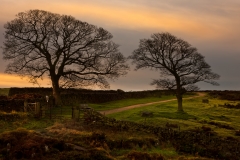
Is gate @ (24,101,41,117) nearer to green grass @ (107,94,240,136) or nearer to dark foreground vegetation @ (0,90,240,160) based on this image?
dark foreground vegetation @ (0,90,240,160)

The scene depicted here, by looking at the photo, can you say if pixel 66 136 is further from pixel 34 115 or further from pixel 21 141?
pixel 34 115

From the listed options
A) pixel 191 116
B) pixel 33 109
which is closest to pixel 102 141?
pixel 33 109

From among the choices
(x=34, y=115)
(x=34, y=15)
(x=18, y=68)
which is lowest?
(x=34, y=115)

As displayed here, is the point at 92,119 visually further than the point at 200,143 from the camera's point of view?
Yes

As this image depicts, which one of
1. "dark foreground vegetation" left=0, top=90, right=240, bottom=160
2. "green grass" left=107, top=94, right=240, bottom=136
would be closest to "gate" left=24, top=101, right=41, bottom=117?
"dark foreground vegetation" left=0, top=90, right=240, bottom=160

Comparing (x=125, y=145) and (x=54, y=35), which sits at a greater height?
(x=54, y=35)

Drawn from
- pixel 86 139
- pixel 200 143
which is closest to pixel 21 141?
pixel 86 139

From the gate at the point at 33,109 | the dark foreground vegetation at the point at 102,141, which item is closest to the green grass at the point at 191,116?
the dark foreground vegetation at the point at 102,141

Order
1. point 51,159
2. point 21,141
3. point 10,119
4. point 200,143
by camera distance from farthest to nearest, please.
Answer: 1. point 10,119
2. point 200,143
3. point 21,141
4. point 51,159

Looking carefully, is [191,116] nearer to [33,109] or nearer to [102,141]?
[33,109]

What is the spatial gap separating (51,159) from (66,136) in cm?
579

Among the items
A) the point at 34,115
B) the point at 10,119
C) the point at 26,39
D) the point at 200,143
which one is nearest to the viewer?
the point at 200,143

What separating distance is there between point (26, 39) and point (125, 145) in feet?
96.3

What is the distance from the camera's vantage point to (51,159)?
2178 centimetres
